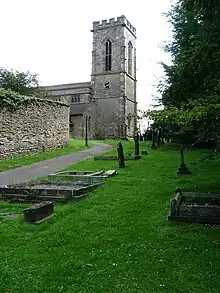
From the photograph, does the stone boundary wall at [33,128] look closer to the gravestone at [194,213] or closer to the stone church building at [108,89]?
the gravestone at [194,213]

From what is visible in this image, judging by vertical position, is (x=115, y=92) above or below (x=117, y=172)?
above

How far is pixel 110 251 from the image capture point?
5285 millimetres

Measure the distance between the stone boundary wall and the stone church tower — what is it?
2731 cm

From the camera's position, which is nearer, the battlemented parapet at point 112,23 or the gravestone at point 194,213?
the gravestone at point 194,213

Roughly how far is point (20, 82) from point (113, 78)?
83.5 feet

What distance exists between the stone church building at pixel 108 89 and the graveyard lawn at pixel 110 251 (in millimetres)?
43734

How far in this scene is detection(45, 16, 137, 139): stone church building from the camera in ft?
173

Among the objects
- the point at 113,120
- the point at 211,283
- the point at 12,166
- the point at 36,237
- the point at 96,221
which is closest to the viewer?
the point at 211,283

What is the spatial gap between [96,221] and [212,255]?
2.54 meters

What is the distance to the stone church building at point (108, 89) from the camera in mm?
52688

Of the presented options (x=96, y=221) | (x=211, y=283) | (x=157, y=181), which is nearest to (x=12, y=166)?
(x=157, y=181)

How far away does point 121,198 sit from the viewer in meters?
8.98

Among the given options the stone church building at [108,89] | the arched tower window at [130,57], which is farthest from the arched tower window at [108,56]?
the arched tower window at [130,57]

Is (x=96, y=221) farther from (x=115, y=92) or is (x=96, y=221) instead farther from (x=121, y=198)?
(x=115, y=92)
